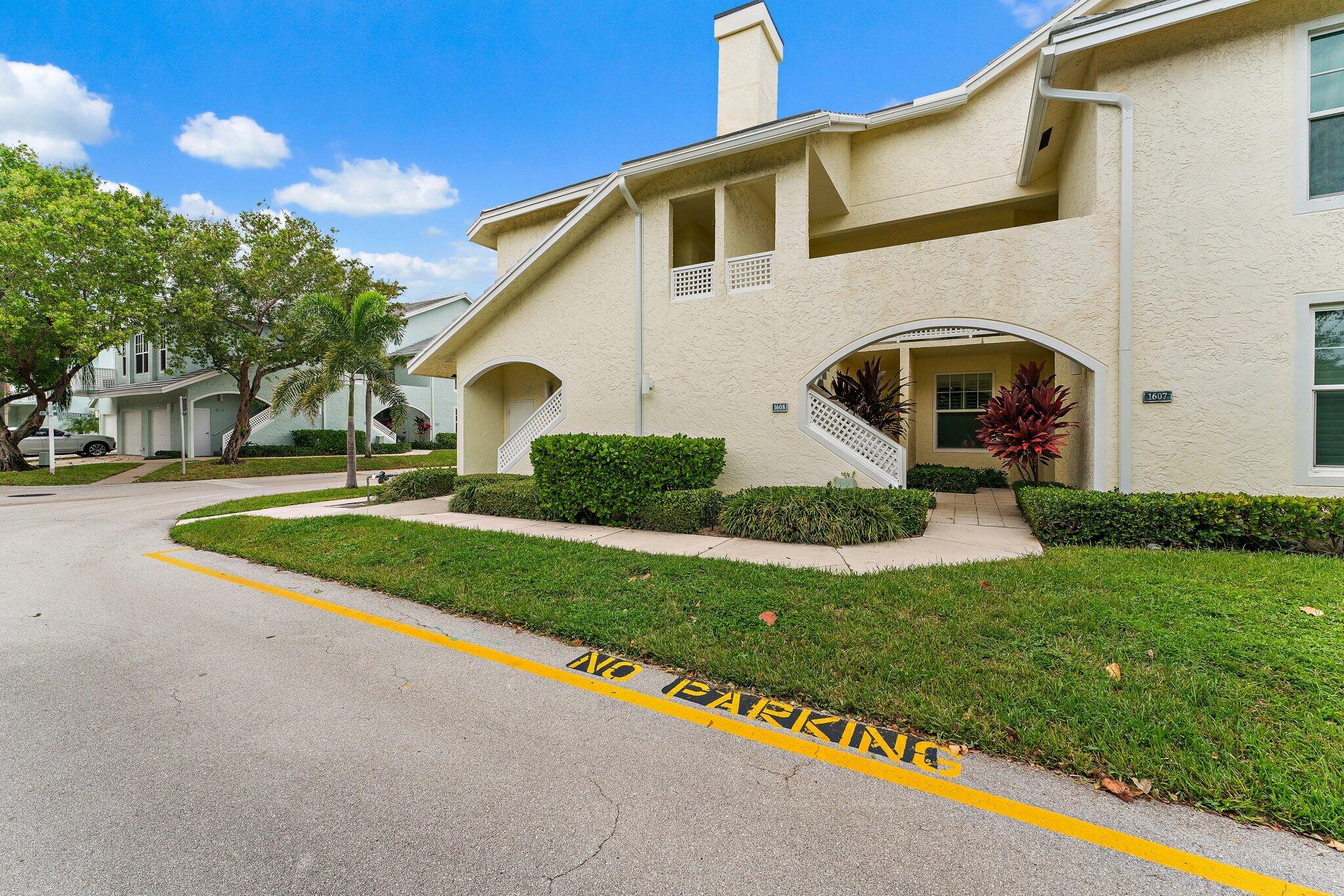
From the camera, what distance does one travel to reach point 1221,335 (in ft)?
22.5

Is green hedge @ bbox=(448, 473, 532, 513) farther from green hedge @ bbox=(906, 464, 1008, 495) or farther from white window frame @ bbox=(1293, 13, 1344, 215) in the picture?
white window frame @ bbox=(1293, 13, 1344, 215)

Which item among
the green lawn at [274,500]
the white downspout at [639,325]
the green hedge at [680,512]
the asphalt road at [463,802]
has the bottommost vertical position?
the asphalt road at [463,802]

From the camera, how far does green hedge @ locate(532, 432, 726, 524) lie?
347 inches

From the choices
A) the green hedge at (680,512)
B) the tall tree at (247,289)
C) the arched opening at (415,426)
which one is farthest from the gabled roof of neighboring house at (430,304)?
the green hedge at (680,512)

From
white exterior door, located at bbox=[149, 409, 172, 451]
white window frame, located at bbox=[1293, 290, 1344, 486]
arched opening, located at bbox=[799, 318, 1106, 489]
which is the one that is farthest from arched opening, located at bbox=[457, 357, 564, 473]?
white exterior door, located at bbox=[149, 409, 172, 451]

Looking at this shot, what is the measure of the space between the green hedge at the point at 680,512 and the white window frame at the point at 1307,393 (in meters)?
7.03

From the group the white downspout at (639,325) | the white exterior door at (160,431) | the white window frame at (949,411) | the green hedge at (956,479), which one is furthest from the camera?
the white exterior door at (160,431)

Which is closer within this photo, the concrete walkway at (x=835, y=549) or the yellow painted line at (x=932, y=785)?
the yellow painted line at (x=932, y=785)

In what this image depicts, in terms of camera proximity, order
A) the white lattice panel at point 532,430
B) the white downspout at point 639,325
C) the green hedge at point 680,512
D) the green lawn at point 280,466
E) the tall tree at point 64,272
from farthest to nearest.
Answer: the green lawn at point 280,466 < the tall tree at point 64,272 < the white lattice panel at point 532,430 < the white downspout at point 639,325 < the green hedge at point 680,512

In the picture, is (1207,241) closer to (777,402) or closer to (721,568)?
(777,402)

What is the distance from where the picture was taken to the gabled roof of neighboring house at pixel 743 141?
9.20 meters

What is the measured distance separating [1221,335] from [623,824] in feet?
29.0

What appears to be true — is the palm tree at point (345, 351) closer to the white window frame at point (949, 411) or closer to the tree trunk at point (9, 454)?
the tree trunk at point (9, 454)

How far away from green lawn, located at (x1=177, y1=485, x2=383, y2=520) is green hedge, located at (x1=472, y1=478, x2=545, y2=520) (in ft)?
Answer: 12.3
